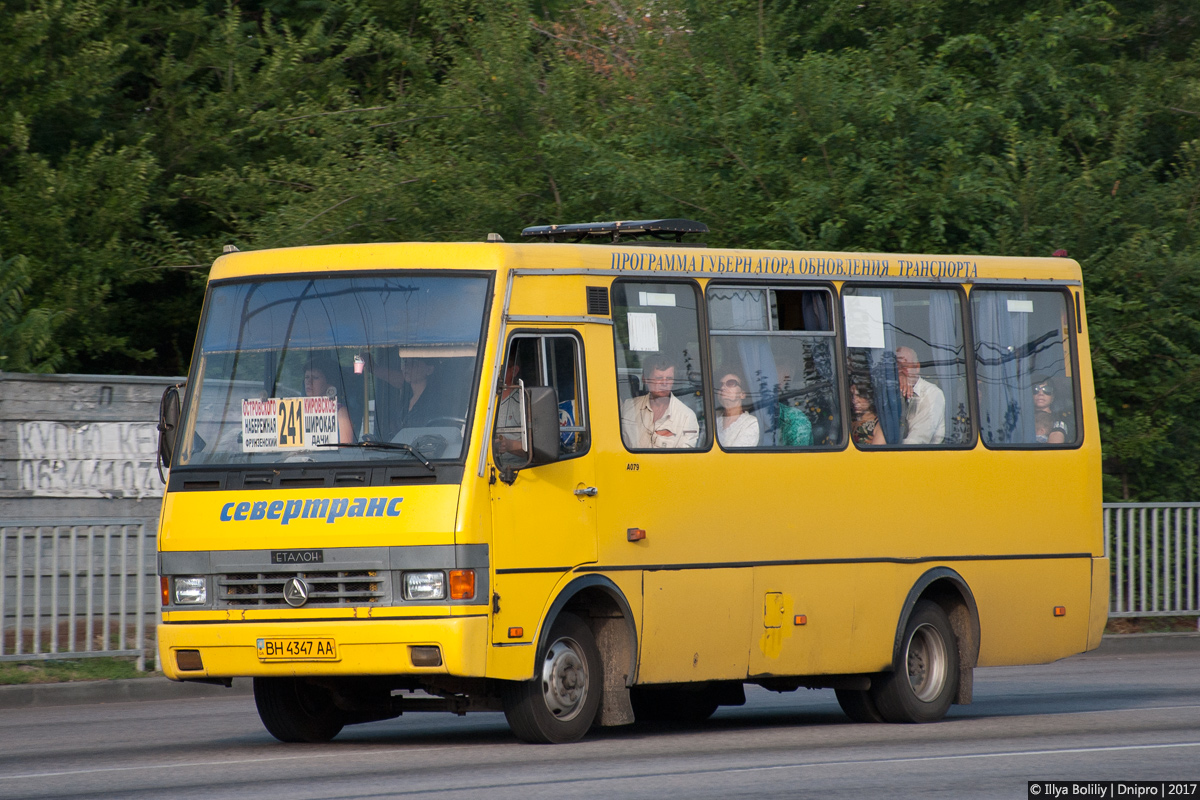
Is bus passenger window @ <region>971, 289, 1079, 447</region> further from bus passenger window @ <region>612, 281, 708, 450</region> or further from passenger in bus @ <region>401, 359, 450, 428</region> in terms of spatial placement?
passenger in bus @ <region>401, 359, 450, 428</region>

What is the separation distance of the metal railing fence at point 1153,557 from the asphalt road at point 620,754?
4846 mm

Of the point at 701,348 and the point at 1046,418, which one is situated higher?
the point at 701,348

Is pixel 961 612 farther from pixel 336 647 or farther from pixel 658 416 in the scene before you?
pixel 336 647

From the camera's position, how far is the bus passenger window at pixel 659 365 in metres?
10.8

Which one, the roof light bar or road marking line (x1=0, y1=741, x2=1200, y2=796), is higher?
the roof light bar

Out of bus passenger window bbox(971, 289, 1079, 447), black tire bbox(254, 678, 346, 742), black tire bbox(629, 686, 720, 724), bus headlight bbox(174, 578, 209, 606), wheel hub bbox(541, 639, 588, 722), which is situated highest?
bus passenger window bbox(971, 289, 1079, 447)

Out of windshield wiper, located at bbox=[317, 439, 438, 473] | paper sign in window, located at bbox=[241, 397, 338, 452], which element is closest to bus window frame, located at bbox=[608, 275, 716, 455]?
windshield wiper, located at bbox=[317, 439, 438, 473]

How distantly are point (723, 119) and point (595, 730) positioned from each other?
9740 mm

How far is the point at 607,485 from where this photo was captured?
10477mm

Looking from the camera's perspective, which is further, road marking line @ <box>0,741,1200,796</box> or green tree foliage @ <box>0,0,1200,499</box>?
green tree foliage @ <box>0,0,1200,499</box>

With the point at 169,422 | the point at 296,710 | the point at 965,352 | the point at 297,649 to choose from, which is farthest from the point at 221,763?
the point at 965,352

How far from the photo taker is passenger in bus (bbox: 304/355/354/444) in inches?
393

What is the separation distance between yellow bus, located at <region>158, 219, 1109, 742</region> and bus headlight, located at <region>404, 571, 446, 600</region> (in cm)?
3

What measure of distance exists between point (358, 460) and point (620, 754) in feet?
7.22
